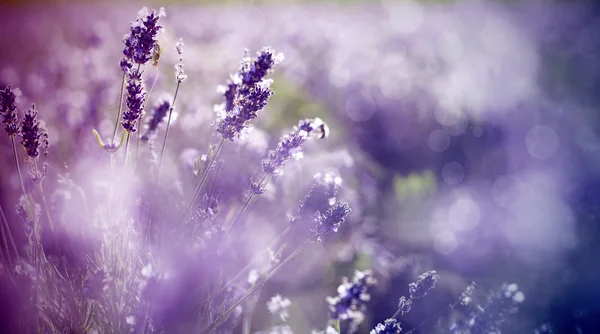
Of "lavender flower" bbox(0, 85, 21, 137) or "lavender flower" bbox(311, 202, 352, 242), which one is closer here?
"lavender flower" bbox(0, 85, 21, 137)

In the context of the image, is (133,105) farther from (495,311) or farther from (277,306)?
(495,311)

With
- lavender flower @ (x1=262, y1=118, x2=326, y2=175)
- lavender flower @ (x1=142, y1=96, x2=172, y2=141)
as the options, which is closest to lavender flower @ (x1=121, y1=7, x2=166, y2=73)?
lavender flower @ (x1=142, y1=96, x2=172, y2=141)

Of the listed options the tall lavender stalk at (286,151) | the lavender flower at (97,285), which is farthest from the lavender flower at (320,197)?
the lavender flower at (97,285)

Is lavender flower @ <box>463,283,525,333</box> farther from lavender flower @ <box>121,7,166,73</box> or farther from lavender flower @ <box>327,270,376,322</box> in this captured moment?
lavender flower @ <box>121,7,166,73</box>

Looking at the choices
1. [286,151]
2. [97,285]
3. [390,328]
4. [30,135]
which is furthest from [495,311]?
[30,135]

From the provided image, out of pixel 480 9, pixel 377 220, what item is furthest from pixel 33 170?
pixel 480 9

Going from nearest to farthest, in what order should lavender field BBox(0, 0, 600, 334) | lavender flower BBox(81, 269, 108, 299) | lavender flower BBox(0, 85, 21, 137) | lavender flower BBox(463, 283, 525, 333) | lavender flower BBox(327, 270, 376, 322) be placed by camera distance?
lavender flower BBox(81, 269, 108, 299) → lavender flower BBox(0, 85, 21, 137) → lavender field BBox(0, 0, 600, 334) → lavender flower BBox(327, 270, 376, 322) → lavender flower BBox(463, 283, 525, 333)

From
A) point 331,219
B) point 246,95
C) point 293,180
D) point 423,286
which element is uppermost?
point 293,180

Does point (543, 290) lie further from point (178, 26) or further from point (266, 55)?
point (178, 26)
